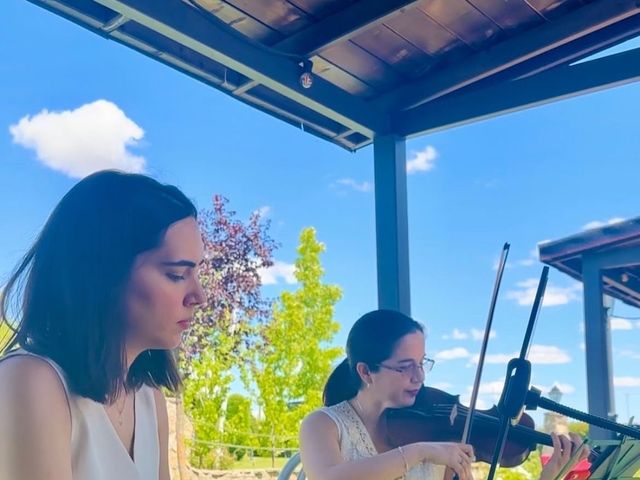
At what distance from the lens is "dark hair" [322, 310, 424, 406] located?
1765mm

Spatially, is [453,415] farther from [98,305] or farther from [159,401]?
[98,305]

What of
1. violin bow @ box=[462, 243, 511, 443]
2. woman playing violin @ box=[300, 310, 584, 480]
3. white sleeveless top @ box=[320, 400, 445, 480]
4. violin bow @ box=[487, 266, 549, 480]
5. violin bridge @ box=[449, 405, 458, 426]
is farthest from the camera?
violin bridge @ box=[449, 405, 458, 426]

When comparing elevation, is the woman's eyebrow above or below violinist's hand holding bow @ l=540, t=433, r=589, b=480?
above

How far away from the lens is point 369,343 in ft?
5.85

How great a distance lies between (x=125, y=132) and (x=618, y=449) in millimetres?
6408

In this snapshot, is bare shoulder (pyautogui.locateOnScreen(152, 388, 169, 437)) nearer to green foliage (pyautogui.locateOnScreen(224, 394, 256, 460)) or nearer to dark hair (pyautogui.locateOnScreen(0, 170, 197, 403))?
dark hair (pyautogui.locateOnScreen(0, 170, 197, 403))

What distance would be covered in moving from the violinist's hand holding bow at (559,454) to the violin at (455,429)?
172mm

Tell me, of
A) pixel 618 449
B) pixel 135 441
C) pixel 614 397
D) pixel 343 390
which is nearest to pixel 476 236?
pixel 614 397

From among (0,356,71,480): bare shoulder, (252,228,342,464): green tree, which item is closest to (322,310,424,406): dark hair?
(0,356,71,480): bare shoulder

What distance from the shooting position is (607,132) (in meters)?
5.50

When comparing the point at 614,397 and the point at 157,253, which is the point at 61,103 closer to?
the point at 614,397

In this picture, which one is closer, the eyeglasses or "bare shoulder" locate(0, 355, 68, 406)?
"bare shoulder" locate(0, 355, 68, 406)

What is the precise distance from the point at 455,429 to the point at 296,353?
3.30 meters

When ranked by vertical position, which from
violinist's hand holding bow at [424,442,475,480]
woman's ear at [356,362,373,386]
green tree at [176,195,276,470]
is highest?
green tree at [176,195,276,470]
